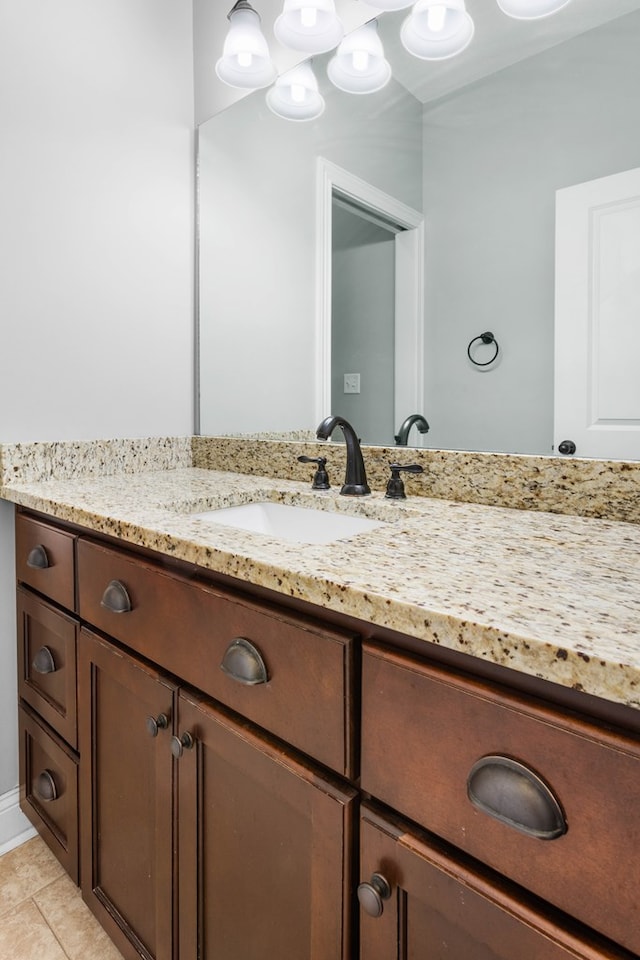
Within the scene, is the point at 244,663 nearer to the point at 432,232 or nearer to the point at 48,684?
the point at 48,684

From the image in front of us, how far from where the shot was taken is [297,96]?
1.54 m

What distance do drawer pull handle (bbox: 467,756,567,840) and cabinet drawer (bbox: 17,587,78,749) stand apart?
3.03ft

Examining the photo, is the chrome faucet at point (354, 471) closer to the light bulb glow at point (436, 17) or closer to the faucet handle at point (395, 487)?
the faucet handle at point (395, 487)

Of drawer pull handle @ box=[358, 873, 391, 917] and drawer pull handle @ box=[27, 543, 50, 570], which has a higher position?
drawer pull handle @ box=[27, 543, 50, 570]

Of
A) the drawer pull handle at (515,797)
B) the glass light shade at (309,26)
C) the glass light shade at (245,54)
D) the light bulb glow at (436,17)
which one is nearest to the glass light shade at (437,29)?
the light bulb glow at (436,17)

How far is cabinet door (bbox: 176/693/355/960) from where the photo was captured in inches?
24.7

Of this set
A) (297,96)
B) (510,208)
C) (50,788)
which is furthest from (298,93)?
(50,788)

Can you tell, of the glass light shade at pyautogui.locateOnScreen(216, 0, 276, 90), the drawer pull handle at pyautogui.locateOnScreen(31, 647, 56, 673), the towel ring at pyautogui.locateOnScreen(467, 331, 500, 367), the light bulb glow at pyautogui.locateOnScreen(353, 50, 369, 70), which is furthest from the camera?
the glass light shade at pyautogui.locateOnScreen(216, 0, 276, 90)

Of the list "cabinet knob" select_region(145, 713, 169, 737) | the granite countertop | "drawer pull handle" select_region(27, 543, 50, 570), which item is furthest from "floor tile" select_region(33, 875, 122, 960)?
the granite countertop

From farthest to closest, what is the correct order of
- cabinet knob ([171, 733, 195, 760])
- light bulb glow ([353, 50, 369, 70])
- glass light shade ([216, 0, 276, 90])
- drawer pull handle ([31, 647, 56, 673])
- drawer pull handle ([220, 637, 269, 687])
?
glass light shade ([216, 0, 276, 90]) < light bulb glow ([353, 50, 369, 70]) < drawer pull handle ([31, 647, 56, 673]) < cabinet knob ([171, 733, 195, 760]) < drawer pull handle ([220, 637, 269, 687])

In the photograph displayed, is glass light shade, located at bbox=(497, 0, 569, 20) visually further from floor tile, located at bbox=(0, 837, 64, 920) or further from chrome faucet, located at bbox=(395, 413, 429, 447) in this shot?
floor tile, located at bbox=(0, 837, 64, 920)

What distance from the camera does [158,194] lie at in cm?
172

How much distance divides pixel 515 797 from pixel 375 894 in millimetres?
222

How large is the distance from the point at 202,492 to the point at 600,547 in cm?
85
